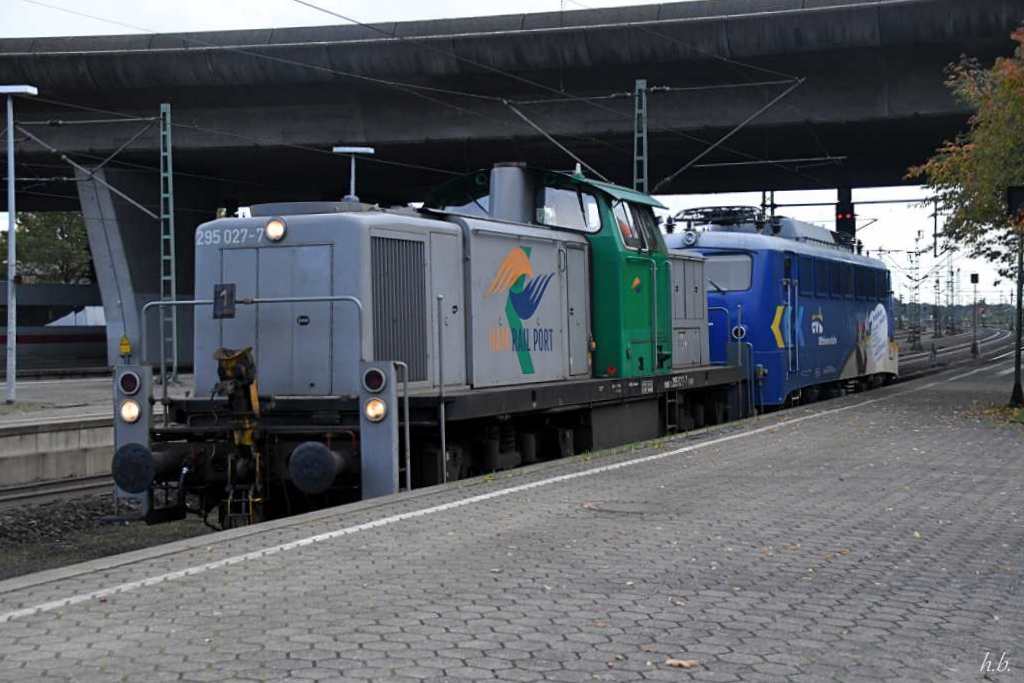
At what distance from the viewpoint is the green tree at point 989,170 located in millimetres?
20156

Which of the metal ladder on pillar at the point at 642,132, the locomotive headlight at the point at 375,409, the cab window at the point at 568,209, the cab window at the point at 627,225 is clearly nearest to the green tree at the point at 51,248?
the metal ladder on pillar at the point at 642,132

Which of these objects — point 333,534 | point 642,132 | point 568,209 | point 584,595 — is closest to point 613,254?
point 568,209

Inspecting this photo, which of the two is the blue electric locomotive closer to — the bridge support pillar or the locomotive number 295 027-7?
the locomotive number 295 027-7

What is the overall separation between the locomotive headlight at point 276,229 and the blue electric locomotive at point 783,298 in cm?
1058

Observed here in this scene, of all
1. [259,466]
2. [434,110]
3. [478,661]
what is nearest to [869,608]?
[478,661]

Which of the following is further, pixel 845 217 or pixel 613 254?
pixel 845 217

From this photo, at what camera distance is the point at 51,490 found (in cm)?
1568

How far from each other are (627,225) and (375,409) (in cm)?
560

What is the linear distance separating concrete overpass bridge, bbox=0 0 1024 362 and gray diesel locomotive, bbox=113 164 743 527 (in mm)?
18162

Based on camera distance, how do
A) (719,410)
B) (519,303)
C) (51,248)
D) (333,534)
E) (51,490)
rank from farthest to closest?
(51,248) < (719,410) < (51,490) < (519,303) < (333,534)

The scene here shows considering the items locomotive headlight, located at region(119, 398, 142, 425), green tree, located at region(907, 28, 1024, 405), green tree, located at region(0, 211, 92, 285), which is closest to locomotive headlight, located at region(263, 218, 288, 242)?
locomotive headlight, located at region(119, 398, 142, 425)

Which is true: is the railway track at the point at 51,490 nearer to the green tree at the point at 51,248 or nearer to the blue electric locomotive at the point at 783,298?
the blue electric locomotive at the point at 783,298

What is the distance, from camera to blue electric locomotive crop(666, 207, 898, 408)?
66.9 feet

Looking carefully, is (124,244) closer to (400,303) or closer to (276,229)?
(276,229)
